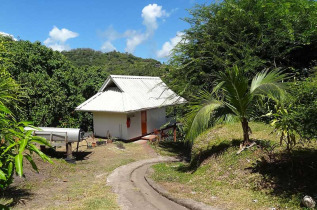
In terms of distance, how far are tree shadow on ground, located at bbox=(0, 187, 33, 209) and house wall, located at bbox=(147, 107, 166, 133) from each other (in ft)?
48.5

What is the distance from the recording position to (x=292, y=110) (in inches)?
216

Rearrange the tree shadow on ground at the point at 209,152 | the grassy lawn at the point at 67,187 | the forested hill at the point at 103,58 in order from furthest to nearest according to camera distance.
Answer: the forested hill at the point at 103,58 < the tree shadow on ground at the point at 209,152 < the grassy lawn at the point at 67,187

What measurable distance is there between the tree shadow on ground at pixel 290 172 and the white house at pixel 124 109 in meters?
11.4

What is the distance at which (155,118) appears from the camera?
23.7 m

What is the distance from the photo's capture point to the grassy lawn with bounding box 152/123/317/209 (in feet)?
20.2

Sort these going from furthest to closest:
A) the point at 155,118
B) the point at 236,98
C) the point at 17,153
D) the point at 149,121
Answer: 1. the point at 155,118
2. the point at 149,121
3. the point at 236,98
4. the point at 17,153

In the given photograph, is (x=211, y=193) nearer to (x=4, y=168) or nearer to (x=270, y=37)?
(x=4, y=168)

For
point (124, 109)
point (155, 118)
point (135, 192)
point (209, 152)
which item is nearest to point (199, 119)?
point (209, 152)

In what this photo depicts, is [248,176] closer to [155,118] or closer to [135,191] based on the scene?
[135,191]

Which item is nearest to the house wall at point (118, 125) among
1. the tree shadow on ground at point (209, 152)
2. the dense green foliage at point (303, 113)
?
the tree shadow on ground at point (209, 152)

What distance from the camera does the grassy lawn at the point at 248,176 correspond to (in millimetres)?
6168

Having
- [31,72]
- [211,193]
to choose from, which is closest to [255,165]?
[211,193]

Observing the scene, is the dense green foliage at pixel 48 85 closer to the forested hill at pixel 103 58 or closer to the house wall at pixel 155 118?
the house wall at pixel 155 118

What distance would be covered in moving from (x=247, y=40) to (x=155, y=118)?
1152 cm
